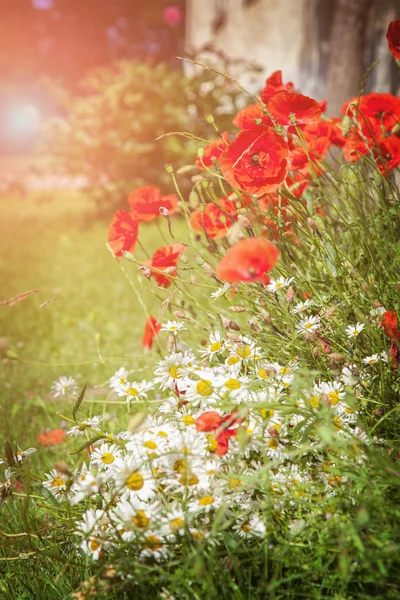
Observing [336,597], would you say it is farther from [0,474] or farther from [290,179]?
[0,474]

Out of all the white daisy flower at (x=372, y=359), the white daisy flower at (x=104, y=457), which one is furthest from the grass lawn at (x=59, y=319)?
the white daisy flower at (x=372, y=359)

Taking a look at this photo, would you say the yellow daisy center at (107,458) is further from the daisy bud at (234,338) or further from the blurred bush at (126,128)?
the blurred bush at (126,128)

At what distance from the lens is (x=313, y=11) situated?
530cm

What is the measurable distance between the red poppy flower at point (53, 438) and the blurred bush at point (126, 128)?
5.16 metres

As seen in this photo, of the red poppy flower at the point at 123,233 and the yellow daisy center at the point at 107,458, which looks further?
the red poppy flower at the point at 123,233

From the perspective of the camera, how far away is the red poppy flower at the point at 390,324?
1336 mm

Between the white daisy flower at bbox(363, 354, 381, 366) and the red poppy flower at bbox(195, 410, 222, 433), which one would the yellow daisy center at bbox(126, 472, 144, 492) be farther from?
the white daisy flower at bbox(363, 354, 381, 366)

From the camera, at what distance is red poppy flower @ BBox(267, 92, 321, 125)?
1.50 m

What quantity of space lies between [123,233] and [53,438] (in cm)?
83

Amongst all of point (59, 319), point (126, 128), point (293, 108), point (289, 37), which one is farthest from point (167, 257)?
point (126, 128)

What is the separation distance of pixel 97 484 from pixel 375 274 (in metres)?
0.98

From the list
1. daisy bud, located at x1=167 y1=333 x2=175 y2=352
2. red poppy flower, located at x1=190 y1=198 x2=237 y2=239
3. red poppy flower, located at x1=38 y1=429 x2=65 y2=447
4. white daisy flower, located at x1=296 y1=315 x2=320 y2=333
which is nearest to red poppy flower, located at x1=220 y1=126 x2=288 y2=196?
red poppy flower, located at x1=190 y1=198 x2=237 y2=239

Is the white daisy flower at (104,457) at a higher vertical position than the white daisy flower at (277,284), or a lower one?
lower

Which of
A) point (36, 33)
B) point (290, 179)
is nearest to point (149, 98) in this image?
point (290, 179)
